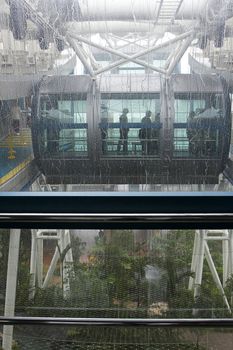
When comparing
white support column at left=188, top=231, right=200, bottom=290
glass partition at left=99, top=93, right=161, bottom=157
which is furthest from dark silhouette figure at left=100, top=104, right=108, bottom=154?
white support column at left=188, top=231, right=200, bottom=290

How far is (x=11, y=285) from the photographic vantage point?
1.71 metres

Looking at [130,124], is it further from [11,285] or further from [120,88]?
[11,285]

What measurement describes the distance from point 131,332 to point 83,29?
116 centimetres

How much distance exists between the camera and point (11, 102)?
1.74 metres

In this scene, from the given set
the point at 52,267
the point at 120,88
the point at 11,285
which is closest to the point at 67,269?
the point at 52,267

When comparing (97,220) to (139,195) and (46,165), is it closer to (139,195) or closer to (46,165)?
(139,195)

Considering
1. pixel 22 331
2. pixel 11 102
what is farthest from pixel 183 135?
pixel 22 331

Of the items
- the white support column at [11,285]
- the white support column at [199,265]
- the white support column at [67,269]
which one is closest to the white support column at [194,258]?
the white support column at [199,265]

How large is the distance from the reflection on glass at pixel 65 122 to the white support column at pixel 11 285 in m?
0.39

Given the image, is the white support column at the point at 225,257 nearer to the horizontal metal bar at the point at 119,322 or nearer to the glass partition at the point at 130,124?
the horizontal metal bar at the point at 119,322

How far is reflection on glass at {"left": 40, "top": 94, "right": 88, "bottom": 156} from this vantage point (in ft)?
5.57

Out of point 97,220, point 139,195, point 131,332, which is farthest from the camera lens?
point 131,332

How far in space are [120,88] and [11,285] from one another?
Result: 2.84 ft

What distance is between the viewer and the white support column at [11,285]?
5.48ft
